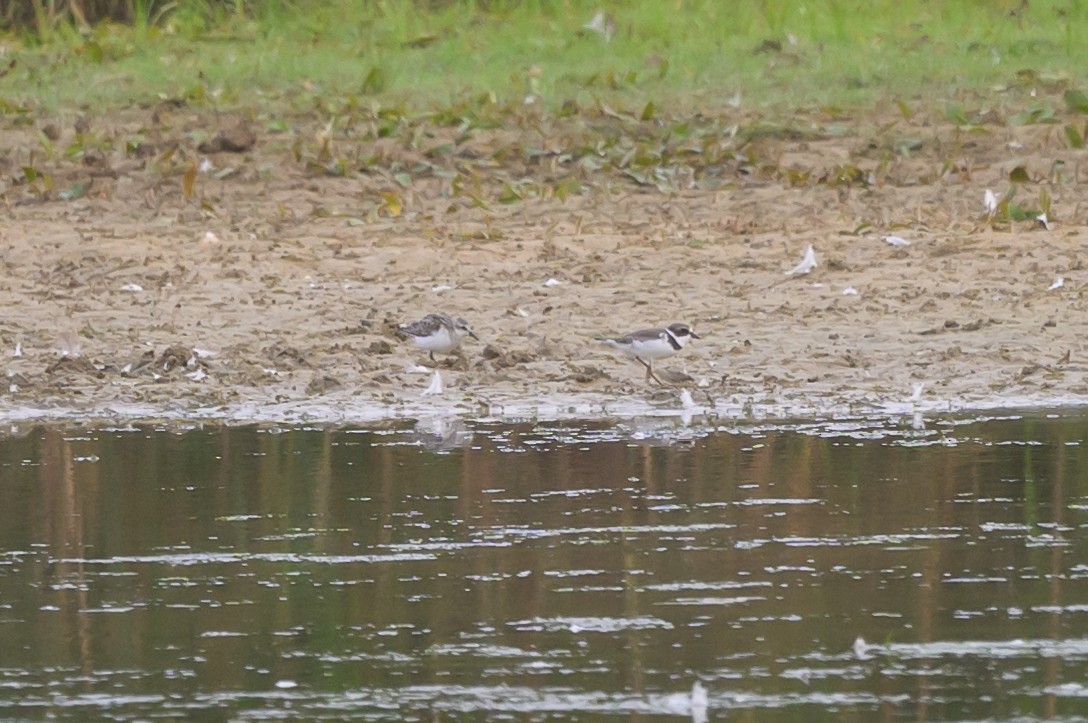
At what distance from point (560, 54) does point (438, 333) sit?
6.95 m

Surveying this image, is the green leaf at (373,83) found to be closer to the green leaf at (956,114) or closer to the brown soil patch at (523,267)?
the brown soil patch at (523,267)

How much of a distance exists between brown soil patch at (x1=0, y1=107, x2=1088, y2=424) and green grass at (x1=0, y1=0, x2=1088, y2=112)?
996 millimetres

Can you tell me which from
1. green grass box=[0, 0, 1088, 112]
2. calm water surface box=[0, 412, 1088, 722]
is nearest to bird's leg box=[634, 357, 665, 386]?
calm water surface box=[0, 412, 1088, 722]

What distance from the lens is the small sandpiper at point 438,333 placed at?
31.1 feet

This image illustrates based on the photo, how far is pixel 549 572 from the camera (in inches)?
239

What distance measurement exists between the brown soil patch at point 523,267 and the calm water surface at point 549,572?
0.87 meters

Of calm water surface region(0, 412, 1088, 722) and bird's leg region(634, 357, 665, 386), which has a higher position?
bird's leg region(634, 357, 665, 386)

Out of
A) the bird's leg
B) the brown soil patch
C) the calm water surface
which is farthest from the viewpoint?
the brown soil patch

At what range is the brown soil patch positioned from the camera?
952cm

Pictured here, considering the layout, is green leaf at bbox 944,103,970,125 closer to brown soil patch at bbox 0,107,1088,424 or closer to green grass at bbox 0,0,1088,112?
brown soil patch at bbox 0,107,1088,424

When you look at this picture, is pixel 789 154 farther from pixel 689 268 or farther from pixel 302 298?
pixel 302 298

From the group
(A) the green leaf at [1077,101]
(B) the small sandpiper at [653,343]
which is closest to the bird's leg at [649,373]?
(B) the small sandpiper at [653,343]

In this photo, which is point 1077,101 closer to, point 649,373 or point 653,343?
point 649,373

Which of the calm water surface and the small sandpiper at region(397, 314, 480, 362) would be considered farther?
the small sandpiper at region(397, 314, 480, 362)
